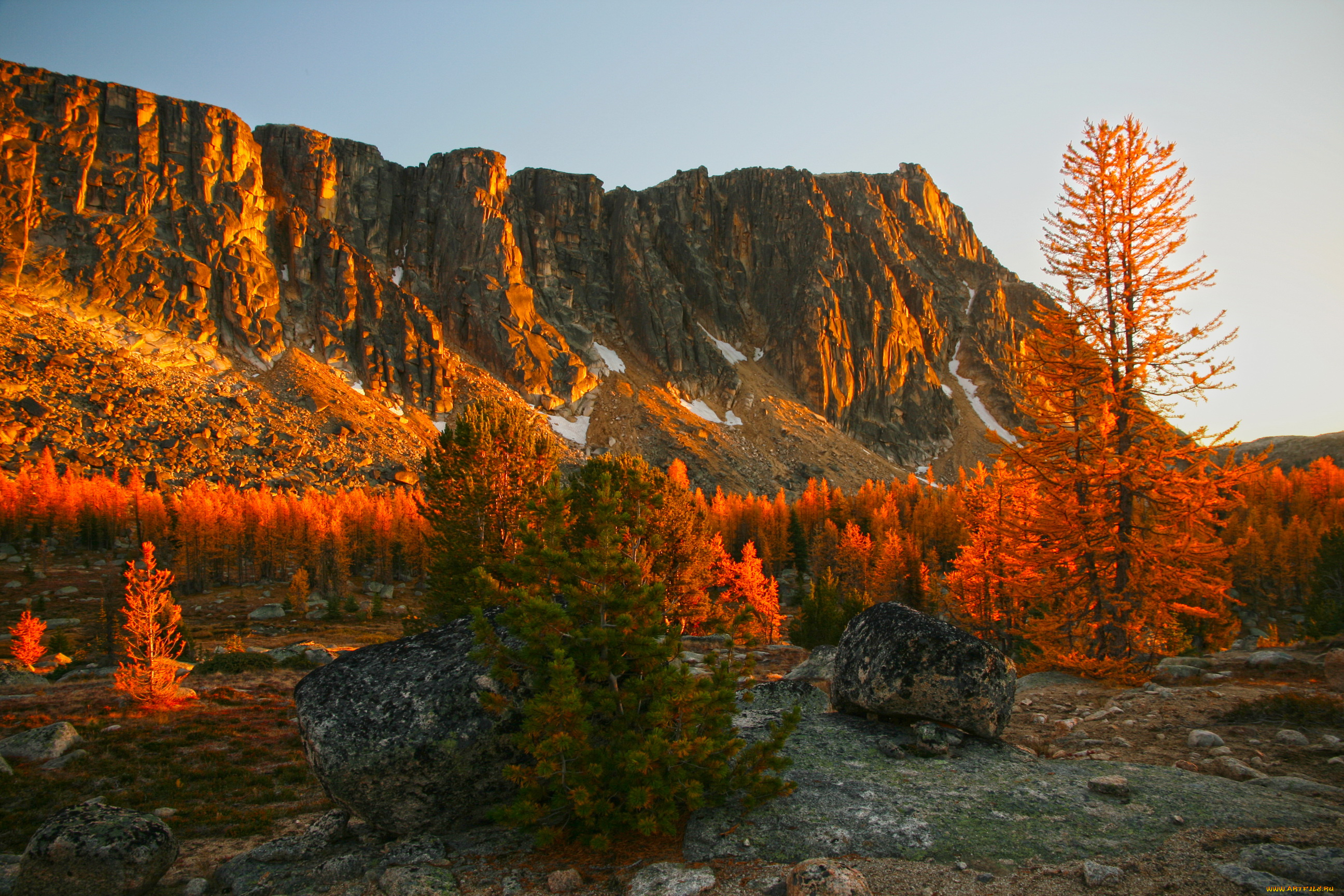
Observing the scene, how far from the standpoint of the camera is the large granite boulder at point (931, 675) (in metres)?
10.0

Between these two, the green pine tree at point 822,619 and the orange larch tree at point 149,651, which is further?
the green pine tree at point 822,619

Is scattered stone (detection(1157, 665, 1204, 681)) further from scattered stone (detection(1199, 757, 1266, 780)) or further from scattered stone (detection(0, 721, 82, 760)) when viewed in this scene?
scattered stone (detection(0, 721, 82, 760))

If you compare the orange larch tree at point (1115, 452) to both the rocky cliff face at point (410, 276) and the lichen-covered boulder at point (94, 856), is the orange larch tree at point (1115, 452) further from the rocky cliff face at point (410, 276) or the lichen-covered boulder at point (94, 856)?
the rocky cliff face at point (410, 276)

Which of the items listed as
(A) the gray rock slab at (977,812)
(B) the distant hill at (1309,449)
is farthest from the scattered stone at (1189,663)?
(B) the distant hill at (1309,449)

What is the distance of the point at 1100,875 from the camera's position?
5637mm

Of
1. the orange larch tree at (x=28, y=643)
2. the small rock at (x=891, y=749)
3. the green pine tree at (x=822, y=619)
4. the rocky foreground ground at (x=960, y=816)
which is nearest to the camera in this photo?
the rocky foreground ground at (x=960, y=816)

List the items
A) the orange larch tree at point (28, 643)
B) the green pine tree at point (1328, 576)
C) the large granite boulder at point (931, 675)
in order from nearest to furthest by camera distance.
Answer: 1. the large granite boulder at point (931, 675)
2. the orange larch tree at point (28, 643)
3. the green pine tree at point (1328, 576)

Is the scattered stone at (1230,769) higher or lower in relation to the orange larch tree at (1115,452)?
lower

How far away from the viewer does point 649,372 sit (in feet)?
556

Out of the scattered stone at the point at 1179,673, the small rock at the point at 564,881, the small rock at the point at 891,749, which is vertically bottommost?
the scattered stone at the point at 1179,673

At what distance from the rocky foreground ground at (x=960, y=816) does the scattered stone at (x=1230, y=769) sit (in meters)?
0.05

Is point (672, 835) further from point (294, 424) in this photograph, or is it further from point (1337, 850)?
point (294, 424)

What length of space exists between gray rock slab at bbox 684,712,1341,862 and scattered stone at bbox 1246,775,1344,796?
21 cm

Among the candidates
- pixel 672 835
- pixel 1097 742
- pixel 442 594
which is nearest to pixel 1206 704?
pixel 1097 742
